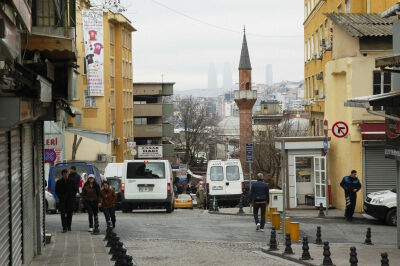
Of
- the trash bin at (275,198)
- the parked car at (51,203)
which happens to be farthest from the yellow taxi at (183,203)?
the trash bin at (275,198)

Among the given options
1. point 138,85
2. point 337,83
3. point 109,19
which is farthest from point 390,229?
point 138,85

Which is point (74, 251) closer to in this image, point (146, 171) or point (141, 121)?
point (146, 171)

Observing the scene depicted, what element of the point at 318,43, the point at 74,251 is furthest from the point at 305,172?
the point at 318,43

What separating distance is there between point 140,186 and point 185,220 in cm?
458

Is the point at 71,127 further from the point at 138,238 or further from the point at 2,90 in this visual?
the point at 2,90

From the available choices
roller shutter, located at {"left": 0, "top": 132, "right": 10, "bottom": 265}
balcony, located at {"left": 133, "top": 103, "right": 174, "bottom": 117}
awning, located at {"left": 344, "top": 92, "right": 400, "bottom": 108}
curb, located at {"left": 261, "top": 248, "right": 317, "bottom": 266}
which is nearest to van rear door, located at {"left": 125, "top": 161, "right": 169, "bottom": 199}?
curb, located at {"left": 261, "top": 248, "right": 317, "bottom": 266}

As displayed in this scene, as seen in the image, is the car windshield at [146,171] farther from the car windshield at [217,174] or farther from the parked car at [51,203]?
the car windshield at [217,174]

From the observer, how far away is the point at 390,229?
23.6 m

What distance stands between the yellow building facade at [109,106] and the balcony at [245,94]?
1977 cm

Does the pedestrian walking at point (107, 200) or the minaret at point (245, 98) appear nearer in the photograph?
the pedestrian walking at point (107, 200)

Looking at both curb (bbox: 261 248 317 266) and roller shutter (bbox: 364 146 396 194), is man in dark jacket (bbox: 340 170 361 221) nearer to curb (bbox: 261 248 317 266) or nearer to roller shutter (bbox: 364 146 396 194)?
roller shutter (bbox: 364 146 396 194)

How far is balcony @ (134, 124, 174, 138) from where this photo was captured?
306 feet

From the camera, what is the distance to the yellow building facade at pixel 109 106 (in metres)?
60.4

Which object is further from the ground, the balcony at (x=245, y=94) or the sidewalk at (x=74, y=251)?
the balcony at (x=245, y=94)
